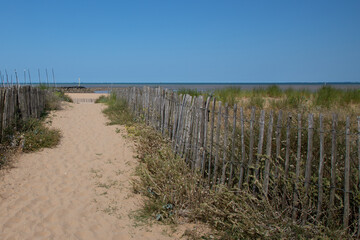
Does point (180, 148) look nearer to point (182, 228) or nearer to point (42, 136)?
point (182, 228)

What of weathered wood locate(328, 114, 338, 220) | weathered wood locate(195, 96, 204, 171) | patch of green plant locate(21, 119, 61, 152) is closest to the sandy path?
patch of green plant locate(21, 119, 61, 152)

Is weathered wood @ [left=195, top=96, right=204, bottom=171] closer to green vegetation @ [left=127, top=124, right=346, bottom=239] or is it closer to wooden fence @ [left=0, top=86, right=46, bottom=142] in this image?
green vegetation @ [left=127, top=124, right=346, bottom=239]

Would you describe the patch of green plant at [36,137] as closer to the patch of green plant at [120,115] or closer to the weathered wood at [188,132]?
the patch of green plant at [120,115]

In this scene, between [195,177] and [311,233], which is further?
[195,177]

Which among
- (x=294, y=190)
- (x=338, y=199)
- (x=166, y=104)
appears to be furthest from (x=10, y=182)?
(x=338, y=199)

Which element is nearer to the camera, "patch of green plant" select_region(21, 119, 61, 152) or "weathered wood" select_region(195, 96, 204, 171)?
"weathered wood" select_region(195, 96, 204, 171)

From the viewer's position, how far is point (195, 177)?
4.20 meters

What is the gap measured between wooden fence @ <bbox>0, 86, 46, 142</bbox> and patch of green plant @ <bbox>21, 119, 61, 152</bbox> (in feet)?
1.09

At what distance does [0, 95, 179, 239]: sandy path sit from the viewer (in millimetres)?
3650

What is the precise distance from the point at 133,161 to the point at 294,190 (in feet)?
12.2

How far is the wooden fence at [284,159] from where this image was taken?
307 centimetres

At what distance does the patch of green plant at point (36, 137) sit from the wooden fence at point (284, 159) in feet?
10.2

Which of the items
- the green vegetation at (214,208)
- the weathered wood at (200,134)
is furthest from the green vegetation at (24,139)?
the weathered wood at (200,134)

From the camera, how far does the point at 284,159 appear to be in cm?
388
